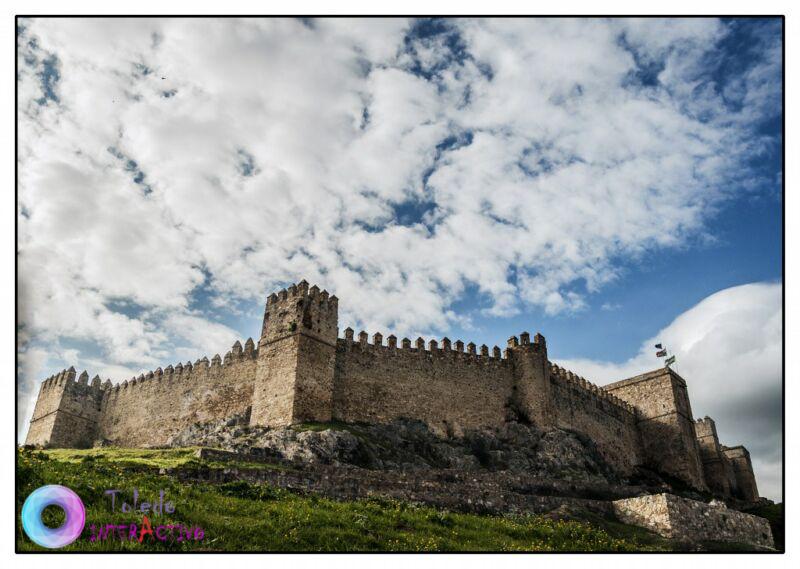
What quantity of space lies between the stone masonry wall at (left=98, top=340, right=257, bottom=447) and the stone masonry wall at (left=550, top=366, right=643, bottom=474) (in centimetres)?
1870

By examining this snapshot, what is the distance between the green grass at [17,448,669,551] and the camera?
1139 centimetres

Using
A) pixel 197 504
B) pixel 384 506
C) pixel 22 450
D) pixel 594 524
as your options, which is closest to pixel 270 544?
pixel 197 504

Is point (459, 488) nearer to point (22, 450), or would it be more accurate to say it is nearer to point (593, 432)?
point (22, 450)

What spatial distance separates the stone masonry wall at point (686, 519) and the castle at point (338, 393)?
1320 cm

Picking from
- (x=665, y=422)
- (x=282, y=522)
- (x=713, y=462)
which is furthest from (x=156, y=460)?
(x=713, y=462)

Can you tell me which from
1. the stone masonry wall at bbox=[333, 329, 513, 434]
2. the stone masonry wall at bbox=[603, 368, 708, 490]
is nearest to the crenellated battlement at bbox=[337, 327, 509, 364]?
the stone masonry wall at bbox=[333, 329, 513, 434]

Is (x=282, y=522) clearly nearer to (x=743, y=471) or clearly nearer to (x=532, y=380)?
(x=532, y=380)

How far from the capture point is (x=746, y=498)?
173 feet

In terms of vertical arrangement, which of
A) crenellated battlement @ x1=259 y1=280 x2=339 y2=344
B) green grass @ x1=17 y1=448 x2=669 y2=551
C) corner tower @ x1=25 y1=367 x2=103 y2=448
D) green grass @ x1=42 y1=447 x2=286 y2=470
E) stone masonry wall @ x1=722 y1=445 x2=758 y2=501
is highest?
crenellated battlement @ x1=259 y1=280 x2=339 y2=344

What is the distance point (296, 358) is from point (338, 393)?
329 centimetres

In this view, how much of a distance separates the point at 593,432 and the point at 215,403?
959 inches

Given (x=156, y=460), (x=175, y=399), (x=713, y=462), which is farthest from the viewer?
(x=713, y=462)

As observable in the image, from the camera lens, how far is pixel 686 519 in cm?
2017

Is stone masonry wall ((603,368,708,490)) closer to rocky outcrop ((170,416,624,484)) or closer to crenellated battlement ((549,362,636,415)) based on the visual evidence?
crenellated battlement ((549,362,636,415))
